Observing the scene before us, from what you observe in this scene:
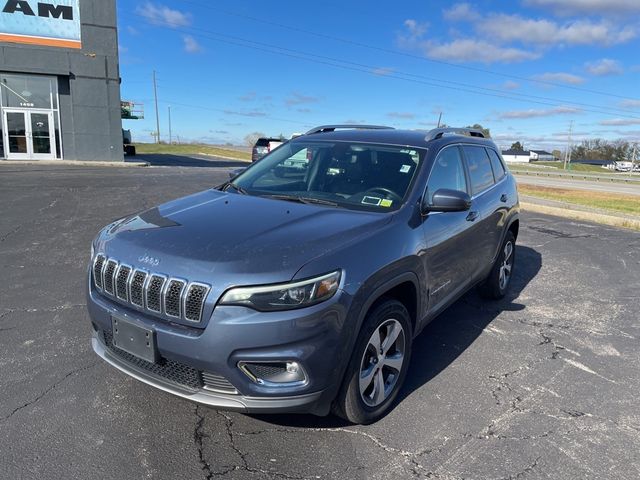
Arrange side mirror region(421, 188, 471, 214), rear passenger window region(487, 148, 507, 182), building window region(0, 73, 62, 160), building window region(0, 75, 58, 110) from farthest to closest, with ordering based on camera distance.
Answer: building window region(0, 73, 62, 160) < building window region(0, 75, 58, 110) < rear passenger window region(487, 148, 507, 182) < side mirror region(421, 188, 471, 214)

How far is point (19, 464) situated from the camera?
2566mm

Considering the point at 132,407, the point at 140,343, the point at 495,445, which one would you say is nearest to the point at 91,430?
the point at 132,407

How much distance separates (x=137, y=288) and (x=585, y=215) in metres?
12.1

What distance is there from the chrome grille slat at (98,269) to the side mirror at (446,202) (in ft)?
7.04

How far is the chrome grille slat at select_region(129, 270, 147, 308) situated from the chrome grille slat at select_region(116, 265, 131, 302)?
4 centimetres

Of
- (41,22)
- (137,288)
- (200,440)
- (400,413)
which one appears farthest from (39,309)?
(41,22)

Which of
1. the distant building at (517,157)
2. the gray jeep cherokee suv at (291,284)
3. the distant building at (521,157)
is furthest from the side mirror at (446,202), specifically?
the distant building at (517,157)

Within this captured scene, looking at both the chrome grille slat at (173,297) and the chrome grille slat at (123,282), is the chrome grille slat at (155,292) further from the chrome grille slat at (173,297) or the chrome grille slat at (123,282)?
the chrome grille slat at (123,282)

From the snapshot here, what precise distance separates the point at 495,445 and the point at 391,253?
1.29 meters

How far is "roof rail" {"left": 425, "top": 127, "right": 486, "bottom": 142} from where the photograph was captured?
13.6 ft

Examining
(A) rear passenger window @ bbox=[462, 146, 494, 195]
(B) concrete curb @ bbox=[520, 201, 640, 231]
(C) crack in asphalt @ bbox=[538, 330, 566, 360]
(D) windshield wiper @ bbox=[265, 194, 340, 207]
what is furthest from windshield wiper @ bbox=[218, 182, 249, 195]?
(B) concrete curb @ bbox=[520, 201, 640, 231]

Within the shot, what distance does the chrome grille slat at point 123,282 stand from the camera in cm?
274

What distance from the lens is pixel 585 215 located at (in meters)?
12.1

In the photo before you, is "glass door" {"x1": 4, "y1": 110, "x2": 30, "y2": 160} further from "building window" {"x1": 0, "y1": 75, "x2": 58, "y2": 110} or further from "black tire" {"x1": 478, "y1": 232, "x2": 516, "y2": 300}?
"black tire" {"x1": 478, "y1": 232, "x2": 516, "y2": 300}
